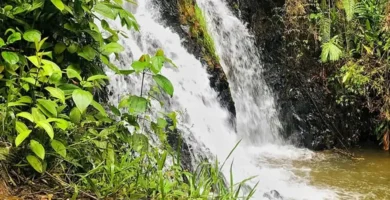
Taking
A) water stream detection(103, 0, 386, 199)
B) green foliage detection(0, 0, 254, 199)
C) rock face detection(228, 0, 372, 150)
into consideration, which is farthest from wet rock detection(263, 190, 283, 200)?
green foliage detection(0, 0, 254, 199)

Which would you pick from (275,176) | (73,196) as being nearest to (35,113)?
(73,196)

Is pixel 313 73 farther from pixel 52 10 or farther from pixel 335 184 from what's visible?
pixel 52 10

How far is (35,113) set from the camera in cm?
208

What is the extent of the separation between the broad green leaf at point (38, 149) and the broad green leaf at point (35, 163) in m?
0.06

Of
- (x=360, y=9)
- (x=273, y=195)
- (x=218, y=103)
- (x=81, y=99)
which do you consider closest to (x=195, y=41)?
(x=218, y=103)

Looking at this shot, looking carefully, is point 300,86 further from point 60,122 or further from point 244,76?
point 60,122

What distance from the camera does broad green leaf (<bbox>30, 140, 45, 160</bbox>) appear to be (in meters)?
2.06

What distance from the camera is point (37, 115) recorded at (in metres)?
2.08

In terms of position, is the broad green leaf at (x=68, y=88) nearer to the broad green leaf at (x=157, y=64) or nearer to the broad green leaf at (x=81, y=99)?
the broad green leaf at (x=81, y=99)

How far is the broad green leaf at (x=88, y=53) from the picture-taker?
2.43 metres

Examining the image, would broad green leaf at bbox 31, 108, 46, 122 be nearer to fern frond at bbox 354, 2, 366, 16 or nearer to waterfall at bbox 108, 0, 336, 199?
waterfall at bbox 108, 0, 336, 199

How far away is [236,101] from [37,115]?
616 cm

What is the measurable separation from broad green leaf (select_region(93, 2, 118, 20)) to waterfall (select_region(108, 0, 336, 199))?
2274mm

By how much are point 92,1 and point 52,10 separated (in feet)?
0.69
